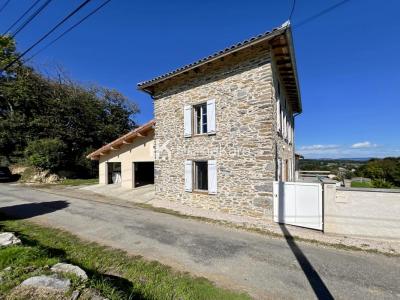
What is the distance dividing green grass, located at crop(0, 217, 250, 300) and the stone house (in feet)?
16.0

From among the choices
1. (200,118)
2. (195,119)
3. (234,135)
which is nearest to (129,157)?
(195,119)

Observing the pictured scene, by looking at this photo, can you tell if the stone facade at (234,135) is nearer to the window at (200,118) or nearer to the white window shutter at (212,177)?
the white window shutter at (212,177)

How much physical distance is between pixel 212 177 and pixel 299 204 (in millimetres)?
3503

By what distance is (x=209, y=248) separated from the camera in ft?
17.3

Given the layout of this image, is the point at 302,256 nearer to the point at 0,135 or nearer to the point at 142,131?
the point at 142,131

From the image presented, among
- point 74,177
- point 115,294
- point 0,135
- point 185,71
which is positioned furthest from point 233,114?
point 0,135

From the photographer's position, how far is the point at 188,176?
403 inches

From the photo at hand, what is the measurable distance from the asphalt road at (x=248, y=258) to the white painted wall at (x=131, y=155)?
6686 millimetres

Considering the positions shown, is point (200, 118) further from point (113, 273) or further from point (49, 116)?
point (49, 116)

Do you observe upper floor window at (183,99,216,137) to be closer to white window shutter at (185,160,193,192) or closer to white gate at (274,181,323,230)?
white window shutter at (185,160,193,192)

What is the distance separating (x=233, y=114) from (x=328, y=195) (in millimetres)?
4297

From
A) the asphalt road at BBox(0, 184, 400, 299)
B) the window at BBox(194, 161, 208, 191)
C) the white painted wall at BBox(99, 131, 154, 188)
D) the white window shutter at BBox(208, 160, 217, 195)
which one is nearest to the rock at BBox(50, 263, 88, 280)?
the asphalt road at BBox(0, 184, 400, 299)

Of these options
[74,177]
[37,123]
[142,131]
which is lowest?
[74,177]

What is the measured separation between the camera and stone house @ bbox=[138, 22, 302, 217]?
8023mm
